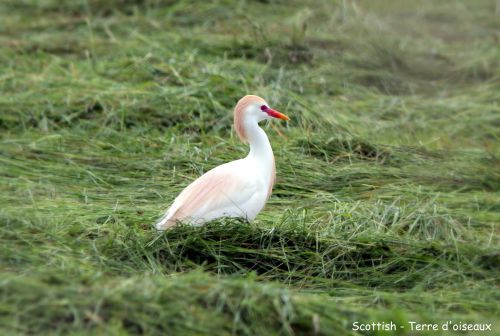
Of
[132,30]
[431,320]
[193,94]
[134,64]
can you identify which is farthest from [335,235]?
[132,30]

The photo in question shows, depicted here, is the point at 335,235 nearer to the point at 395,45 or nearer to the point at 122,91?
the point at 122,91

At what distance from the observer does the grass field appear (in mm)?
3889

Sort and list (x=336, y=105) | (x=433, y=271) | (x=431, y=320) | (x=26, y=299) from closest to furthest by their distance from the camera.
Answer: (x=26, y=299), (x=431, y=320), (x=433, y=271), (x=336, y=105)

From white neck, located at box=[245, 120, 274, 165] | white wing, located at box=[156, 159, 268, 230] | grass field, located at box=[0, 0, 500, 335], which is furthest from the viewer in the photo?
white neck, located at box=[245, 120, 274, 165]

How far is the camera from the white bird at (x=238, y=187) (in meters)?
4.79

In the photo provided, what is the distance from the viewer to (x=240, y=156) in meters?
6.21

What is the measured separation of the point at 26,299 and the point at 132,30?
5.15 m

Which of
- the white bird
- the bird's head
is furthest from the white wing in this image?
the bird's head

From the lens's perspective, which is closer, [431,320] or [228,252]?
[431,320]

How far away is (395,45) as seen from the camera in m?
8.86

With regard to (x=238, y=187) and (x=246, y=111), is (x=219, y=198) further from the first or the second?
(x=246, y=111)

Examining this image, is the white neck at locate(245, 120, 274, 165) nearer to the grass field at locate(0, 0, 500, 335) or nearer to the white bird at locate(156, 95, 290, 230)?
the white bird at locate(156, 95, 290, 230)

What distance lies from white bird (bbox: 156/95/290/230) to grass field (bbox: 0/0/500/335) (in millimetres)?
67

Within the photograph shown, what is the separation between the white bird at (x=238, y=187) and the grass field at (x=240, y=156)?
7 centimetres
